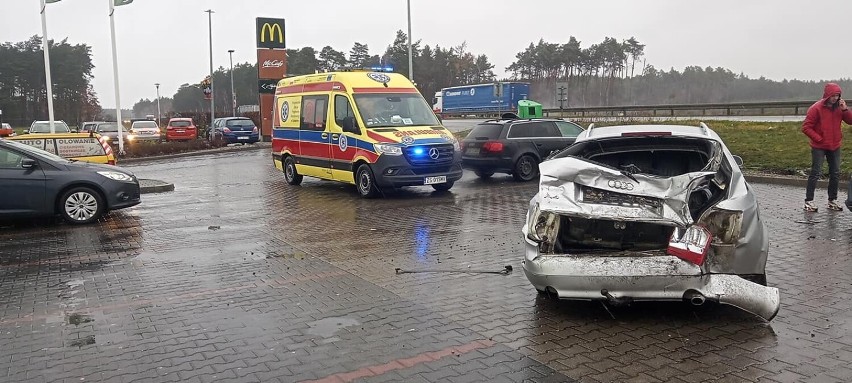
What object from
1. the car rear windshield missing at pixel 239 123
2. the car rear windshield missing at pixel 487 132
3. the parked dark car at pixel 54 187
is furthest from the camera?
the car rear windshield missing at pixel 239 123

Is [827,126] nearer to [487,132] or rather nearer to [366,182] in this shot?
[487,132]

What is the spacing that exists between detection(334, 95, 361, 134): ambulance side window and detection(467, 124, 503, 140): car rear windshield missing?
3.91 meters

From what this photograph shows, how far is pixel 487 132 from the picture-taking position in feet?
53.5

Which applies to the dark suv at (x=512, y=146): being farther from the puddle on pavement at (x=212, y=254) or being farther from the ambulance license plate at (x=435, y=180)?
the puddle on pavement at (x=212, y=254)

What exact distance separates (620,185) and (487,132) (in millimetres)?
10951

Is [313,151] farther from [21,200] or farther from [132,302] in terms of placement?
[132,302]

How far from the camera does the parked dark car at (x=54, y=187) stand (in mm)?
10312

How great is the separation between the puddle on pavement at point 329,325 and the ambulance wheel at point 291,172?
35.8ft

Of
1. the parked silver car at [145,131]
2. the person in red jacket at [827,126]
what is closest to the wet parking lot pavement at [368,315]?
the person in red jacket at [827,126]

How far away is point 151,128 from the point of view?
35938 millimetres

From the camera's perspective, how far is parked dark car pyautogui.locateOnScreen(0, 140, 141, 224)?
10312 millimetres

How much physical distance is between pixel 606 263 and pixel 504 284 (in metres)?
1.62

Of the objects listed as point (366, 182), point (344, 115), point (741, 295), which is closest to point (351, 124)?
point (344, 115)

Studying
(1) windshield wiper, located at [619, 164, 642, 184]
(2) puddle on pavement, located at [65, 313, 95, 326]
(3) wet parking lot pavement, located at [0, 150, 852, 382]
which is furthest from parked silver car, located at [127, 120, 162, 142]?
(1) windshield wiper, located at [619, 164, 642, 184]
